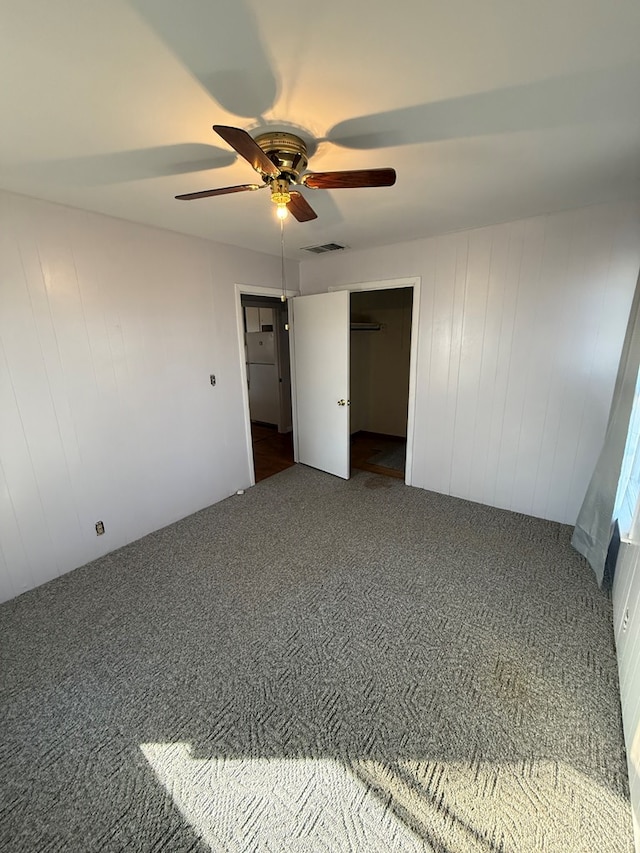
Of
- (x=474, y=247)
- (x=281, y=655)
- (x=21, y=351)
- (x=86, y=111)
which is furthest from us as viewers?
(x=474, y=247)

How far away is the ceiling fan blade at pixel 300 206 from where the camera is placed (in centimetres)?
167

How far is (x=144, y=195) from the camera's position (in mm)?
2102

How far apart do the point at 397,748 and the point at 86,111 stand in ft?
9.08

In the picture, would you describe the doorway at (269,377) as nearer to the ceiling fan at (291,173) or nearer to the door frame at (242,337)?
the door frame at (242,337)

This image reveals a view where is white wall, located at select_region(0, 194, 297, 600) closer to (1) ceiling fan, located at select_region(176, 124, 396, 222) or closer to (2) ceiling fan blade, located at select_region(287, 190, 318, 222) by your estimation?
(1) ceiling fan, located at select_region(176, 124, 396, 222)

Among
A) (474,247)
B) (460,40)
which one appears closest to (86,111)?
(460,40)

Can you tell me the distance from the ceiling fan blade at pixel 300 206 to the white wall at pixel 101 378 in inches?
57.4

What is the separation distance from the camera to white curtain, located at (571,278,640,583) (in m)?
2.06

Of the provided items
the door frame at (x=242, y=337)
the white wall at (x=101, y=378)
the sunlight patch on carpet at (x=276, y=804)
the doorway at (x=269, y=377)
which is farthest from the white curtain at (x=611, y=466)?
the doorway at (x=269, y=377)

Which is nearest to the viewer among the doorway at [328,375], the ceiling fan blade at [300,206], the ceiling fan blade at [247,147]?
the ceiling fan blade at [247,147]

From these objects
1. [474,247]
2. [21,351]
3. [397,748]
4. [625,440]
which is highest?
[474,247]

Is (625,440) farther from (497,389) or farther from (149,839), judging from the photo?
(149,839)

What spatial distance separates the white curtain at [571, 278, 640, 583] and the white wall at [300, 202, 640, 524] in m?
0.34

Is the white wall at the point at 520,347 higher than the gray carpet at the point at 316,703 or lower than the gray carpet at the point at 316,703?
higher
